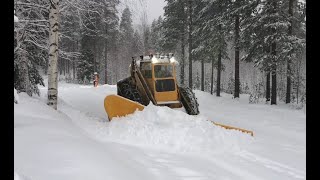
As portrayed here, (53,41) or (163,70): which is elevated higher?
(53,41)

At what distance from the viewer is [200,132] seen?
982 cm

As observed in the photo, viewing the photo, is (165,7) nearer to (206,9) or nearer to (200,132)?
(206,9)

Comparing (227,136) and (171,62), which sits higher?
(171,62)

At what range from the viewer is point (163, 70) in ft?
45.8

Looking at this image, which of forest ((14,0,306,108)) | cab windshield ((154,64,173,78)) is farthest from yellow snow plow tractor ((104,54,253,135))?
forest ((14,0,306,108))

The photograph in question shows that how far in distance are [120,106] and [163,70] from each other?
121 inches

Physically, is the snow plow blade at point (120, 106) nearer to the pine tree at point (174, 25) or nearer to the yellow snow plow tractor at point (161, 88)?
the yellow snow plow tractor at point (161, 88)

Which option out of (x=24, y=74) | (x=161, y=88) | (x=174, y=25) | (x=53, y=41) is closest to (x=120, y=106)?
(x=161, y=88)

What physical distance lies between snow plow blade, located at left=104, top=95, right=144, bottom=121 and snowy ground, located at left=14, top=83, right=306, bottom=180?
15.2 inches

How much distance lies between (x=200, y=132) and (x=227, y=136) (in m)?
0.82

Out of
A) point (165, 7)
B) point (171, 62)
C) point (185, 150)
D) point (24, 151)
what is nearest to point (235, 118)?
point (171, 62)

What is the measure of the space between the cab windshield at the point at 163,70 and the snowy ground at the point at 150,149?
3104mm

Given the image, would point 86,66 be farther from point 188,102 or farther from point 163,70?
point 188,102
